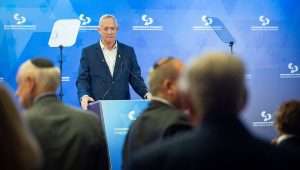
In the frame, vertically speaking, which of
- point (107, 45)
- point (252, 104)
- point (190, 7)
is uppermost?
point (190, 7)

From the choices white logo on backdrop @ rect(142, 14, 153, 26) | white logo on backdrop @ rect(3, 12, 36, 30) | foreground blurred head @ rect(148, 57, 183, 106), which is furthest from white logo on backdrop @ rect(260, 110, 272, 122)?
foreground blurred head @ rect(148, 57, 183, 106)

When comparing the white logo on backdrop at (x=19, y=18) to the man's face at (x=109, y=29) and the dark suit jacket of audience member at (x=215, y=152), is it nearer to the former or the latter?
the man's face at (x=109, y=29)

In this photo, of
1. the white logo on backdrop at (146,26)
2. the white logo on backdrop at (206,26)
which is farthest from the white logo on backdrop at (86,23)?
the white logo on backdrop at (206,26)

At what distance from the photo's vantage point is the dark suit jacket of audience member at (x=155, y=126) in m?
3.15

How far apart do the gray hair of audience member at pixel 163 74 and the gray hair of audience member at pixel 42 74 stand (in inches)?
20.2

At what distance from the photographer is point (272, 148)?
225 centimetres

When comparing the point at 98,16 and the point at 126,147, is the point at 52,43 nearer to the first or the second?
the point at 98,16

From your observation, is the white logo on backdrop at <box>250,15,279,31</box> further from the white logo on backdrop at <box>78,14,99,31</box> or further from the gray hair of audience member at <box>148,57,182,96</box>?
the gray hair of audience member at <box>148,57,182,96</box>

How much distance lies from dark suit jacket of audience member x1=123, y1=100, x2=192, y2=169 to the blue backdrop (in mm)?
5371

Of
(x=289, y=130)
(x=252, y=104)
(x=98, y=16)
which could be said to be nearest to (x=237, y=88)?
(x=289, y=130)

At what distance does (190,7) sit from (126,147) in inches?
228

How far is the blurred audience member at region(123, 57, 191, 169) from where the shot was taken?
10.4 ft

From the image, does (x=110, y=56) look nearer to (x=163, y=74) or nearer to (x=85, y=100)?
(x=85, y=100)

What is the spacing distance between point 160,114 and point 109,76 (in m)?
3.93
